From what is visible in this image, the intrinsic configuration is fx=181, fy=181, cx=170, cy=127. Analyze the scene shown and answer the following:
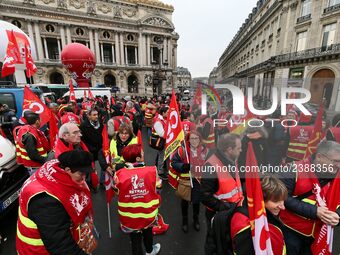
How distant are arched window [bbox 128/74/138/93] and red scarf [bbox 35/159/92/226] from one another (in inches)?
1710

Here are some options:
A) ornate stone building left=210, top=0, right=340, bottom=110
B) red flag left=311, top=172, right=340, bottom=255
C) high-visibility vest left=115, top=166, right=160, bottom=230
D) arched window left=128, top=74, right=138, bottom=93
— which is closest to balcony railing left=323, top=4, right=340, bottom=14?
ornate stone building left=210, top=0, right=340, bottom=110

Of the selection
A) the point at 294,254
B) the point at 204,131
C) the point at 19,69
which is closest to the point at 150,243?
the point at 294,254

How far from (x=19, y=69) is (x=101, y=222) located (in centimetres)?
937

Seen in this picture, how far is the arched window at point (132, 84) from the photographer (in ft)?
143

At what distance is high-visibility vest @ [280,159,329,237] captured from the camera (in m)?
1.63

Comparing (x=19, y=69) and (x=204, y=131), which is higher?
(x=19, y=69)

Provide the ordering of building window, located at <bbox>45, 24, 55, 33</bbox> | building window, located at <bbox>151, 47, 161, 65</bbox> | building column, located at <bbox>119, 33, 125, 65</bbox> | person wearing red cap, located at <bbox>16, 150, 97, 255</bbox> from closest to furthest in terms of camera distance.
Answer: person wearing red cap, located at <bbox>16, 150, 97, 255</bbox>
building window, located at <bbox>45, 24, 55, 33</bbox>
building column, located at <bbox>119, 33, 125, 65</bbox>
building window, located at <bbox>151, 47, 161, 65</bbox>

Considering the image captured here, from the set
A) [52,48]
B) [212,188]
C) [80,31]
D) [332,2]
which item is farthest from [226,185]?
[52,48]

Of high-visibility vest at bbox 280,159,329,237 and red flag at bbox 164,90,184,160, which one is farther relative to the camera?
red flag at bbox 164,90,184,160

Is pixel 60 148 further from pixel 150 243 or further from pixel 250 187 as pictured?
pixel 250 187

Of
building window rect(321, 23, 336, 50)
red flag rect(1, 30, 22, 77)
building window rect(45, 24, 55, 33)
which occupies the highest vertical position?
building window rect(45, 24, 55, 33)

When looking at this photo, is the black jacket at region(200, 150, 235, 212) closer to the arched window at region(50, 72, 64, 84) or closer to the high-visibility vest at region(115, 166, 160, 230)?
the high-visibility vest at region(115, 166, 160, 230)

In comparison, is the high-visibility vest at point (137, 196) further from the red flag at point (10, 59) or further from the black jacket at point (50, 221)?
the red flag at point (10, 59)

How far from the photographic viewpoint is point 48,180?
4.51ft
